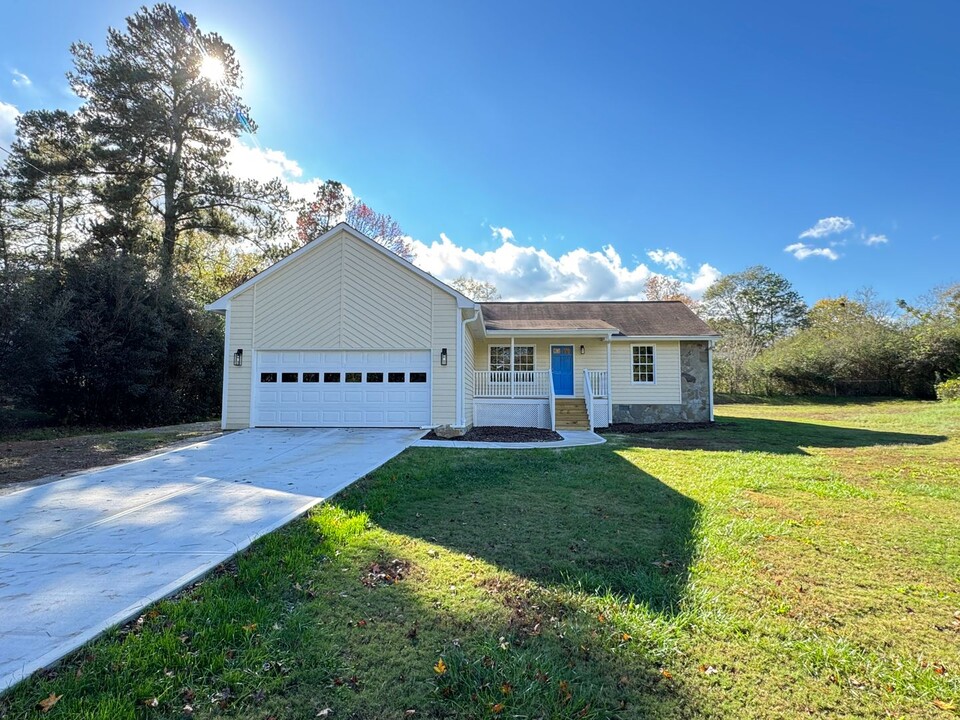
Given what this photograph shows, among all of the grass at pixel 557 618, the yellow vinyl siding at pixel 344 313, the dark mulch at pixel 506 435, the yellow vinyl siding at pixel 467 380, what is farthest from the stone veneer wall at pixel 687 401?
the grass at pixel 557 618

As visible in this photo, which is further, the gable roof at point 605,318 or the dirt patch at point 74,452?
the gable roof at point 605,318

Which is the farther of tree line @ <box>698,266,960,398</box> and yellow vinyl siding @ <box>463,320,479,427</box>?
tree line @ <box>698,266,960,398</box>

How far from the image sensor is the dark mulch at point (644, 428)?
13.7 meters

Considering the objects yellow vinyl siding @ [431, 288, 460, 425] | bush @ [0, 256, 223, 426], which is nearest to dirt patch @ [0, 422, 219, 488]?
bush @ [0, 256, 223, 426]

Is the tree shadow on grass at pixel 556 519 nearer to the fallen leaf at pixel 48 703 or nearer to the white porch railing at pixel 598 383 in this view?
the fallen leaf at pixel 48 703

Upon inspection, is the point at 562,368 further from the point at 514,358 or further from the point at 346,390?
the point at 346,390

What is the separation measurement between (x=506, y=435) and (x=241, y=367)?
7253 millimetres

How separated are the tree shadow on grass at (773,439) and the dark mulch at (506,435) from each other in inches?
72.1

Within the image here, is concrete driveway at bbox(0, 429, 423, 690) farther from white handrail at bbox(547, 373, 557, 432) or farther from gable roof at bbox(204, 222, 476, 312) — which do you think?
white handrail at bbox(547, 373, 557, 432)

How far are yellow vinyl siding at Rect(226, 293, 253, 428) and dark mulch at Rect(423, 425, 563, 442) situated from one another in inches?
198

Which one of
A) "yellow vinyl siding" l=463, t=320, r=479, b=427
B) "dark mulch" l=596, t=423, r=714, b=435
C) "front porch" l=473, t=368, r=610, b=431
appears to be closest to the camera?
"yellow vinyl siding" l=463, t=320, r=479, b=427

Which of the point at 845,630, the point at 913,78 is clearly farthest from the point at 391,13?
the point at 913,78

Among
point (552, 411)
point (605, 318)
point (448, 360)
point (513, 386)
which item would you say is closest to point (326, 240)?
point (448, 360)

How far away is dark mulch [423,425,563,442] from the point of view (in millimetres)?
10992
